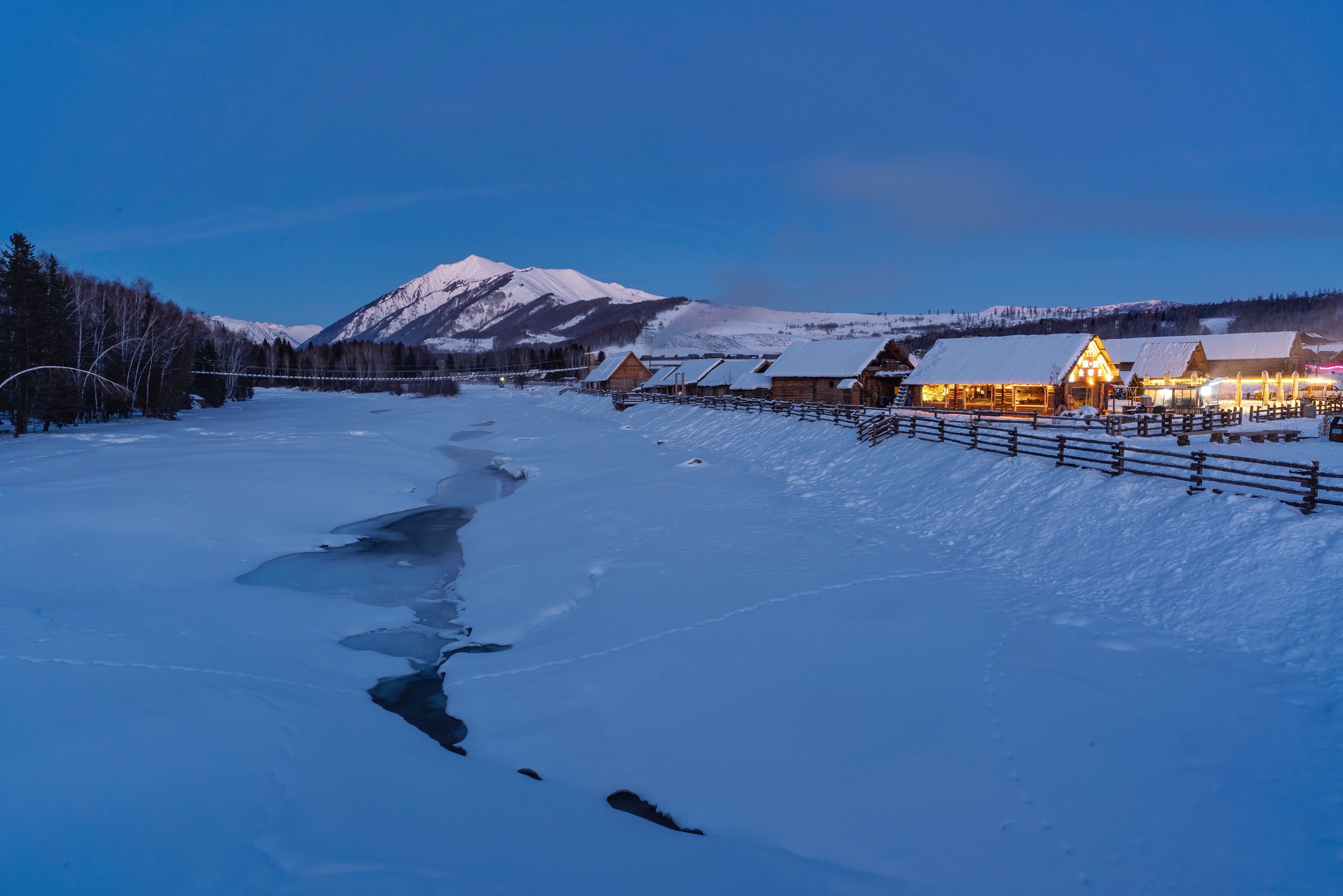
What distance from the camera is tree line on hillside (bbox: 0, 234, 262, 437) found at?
1762 inches

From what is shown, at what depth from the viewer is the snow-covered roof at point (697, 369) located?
3179 inches

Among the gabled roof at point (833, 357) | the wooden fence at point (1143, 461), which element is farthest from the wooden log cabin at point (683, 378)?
the wooden fence at point (1143, 461)

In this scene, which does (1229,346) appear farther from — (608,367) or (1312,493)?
(608,367)

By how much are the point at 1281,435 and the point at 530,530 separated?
3238cm

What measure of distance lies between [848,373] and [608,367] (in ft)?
156

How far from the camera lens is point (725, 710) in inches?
344

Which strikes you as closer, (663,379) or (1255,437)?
(1255,437)

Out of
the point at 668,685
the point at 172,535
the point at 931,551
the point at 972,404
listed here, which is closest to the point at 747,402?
the point at 972,404

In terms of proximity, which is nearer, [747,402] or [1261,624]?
[1261,624]

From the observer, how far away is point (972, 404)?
43875 mm

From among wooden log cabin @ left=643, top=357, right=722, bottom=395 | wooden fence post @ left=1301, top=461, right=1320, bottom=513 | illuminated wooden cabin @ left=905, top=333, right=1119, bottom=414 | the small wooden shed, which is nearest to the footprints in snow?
wooden fence post @ left=1301, top=461, right=1320, bottom=513

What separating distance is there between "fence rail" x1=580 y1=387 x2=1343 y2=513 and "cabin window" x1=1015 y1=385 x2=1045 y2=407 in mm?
3927

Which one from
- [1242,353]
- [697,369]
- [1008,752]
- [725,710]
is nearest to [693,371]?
[697,369]

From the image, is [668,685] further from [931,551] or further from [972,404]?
[972,404]
